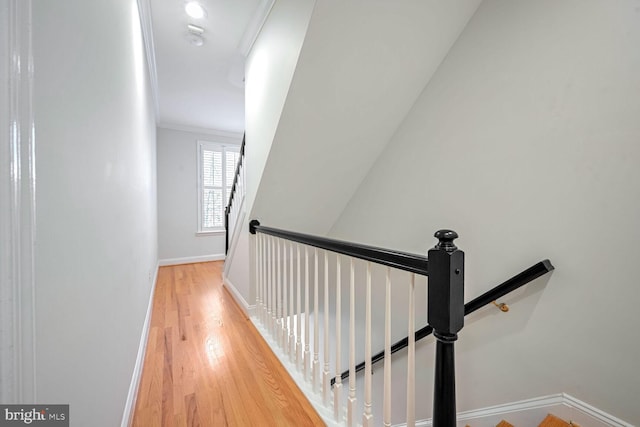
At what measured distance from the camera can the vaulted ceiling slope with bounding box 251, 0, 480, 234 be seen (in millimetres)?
1428

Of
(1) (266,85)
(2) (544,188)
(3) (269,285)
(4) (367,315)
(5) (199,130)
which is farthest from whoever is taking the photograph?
(5) (199,130)

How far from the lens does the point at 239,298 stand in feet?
8.71

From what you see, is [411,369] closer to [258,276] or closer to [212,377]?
[212,377]

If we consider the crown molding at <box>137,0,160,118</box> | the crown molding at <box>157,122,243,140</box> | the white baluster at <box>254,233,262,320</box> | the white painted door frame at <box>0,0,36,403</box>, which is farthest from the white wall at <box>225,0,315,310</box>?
the crown molding at <box>157,122,243,140</box>

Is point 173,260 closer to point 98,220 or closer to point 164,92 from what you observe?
point 164,92

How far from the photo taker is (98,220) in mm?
904

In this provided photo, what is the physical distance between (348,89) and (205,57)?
1.85 metres

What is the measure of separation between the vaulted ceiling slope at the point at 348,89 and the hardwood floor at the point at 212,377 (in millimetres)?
1076

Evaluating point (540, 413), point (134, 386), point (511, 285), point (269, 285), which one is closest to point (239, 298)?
point (269, 285)

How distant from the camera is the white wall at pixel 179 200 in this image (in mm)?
4496

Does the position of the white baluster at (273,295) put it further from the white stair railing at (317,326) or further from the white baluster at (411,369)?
the white baluster at (411,369)

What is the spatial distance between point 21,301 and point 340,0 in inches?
65.5

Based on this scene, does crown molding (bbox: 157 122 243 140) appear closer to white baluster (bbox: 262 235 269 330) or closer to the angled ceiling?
the angled ceiling
